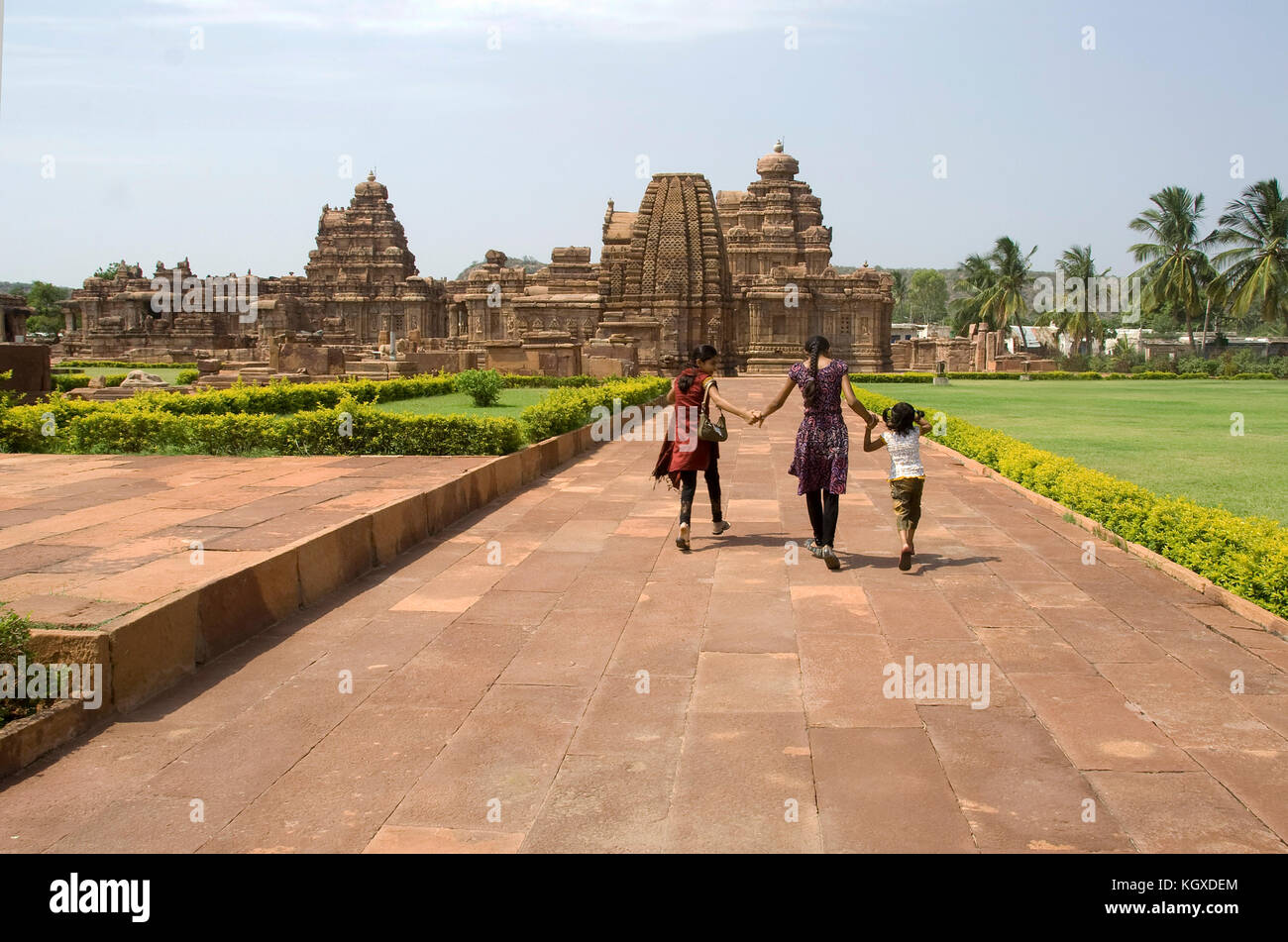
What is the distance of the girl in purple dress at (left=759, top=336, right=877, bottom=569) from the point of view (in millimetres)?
6961

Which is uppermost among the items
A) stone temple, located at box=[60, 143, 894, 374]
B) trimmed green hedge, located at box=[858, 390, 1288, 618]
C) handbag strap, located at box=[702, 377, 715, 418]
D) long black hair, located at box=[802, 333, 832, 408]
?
stone temple, located at box=[60, 143, 894, 374]

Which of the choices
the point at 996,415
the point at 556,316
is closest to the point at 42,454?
the point at 996,415

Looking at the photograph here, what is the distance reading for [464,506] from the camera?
8.93 metres

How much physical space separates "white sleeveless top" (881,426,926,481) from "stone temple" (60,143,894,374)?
2035 cm

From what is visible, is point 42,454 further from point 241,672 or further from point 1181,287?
point 1181,287

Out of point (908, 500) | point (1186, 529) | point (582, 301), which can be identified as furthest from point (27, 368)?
point (582, 301)

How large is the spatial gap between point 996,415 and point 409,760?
67.7ft

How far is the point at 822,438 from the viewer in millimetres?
6977

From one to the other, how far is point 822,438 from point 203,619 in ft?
12.7

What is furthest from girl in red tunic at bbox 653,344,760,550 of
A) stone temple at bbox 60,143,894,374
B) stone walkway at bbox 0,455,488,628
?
stone temple at bbox 60,143,894,374

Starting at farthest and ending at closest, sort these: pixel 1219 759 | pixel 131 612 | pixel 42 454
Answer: pixel 42 454 → pixel 131 612 → pixel 1219 759

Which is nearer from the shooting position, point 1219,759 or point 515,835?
point 515,835

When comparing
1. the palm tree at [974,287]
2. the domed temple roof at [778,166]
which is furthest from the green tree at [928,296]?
the domed temple roof at [778,166]

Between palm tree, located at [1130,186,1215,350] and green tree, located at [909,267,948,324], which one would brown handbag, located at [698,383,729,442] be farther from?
green tree, located at [909,267,948,324]
